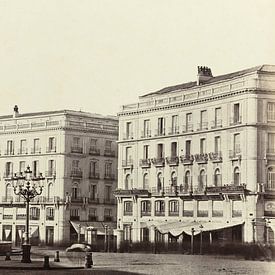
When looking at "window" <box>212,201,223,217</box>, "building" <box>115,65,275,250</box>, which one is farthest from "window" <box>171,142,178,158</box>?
"window" <box>212,201,223,217</box>

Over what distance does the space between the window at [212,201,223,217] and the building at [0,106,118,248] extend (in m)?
4.68

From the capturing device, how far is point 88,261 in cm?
1258

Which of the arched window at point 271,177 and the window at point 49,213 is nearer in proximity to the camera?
the arched window at point 271,177

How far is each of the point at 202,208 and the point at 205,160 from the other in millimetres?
1061

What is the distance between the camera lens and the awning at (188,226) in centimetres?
1756

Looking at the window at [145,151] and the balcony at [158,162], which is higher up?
the window at [145,151]

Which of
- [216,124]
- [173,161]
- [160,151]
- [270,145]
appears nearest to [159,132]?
[160,151]

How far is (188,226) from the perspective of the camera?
18547 millimetres

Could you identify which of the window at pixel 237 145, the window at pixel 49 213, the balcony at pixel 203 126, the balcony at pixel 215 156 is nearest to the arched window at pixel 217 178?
the balcony at pixel 215 156

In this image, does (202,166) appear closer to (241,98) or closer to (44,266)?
(241,98)

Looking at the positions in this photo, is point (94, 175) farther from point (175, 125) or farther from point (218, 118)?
point (218, 118)

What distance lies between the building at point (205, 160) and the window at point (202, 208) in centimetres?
2

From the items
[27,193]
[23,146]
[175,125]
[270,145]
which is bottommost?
[27,193]

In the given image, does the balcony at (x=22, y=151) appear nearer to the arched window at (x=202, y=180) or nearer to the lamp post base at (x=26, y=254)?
the arched window at (x=202, y=180)
